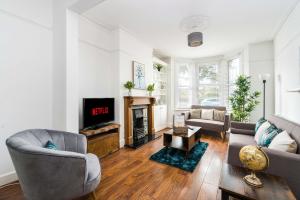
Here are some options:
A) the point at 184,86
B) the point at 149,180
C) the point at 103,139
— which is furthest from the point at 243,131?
the point at 184,86

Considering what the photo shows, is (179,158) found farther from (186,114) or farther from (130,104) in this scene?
(186,114)

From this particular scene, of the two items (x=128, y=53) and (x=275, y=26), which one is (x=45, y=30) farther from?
(x=275, y=26)

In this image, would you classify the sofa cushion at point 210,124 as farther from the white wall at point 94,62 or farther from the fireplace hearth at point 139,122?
the white wall at point 94,62

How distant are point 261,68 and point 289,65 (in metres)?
1.36

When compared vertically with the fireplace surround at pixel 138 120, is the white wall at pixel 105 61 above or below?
above

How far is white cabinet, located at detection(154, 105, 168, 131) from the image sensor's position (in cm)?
502

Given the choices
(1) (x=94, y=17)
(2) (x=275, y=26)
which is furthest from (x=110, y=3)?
(2) (x=275, y=26)

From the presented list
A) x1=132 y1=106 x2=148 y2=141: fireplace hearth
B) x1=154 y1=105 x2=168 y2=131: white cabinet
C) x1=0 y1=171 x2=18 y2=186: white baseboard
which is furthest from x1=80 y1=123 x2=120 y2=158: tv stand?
x1=154 y1=105 x2=168 y2=131: white cabinet

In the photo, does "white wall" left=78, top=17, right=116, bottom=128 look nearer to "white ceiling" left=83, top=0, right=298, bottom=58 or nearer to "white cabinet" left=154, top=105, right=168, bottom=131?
"white ceiling" left=83, top=0, right=298, bottom=58

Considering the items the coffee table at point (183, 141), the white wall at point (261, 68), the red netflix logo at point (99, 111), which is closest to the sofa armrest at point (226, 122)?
the white wall at point (261, 68)

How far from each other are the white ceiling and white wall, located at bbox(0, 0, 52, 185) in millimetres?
956

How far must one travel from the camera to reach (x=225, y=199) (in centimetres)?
122

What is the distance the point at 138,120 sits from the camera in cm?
406

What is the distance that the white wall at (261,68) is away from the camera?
4.03 m
